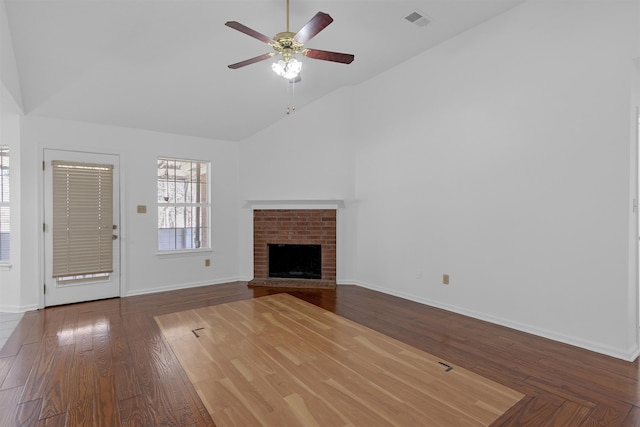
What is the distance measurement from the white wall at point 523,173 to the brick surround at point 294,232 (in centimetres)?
101

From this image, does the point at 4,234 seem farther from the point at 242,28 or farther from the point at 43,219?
the point at 242,28

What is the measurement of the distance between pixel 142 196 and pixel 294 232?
234 cm

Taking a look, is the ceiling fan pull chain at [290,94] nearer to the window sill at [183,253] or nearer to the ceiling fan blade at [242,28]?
the ceiling fan blade at [242,28]

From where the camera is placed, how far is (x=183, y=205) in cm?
521

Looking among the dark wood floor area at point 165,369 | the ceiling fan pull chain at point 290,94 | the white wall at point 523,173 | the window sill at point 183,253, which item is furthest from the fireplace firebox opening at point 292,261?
the ceiling fan pull chain at point 290,94

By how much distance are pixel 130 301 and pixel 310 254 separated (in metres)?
2.72

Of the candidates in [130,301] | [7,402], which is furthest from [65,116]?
[7,402]

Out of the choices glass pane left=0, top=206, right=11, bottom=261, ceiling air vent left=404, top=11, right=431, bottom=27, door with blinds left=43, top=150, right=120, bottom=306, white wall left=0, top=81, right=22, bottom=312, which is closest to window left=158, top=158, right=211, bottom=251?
door with blinds left=43, top=150, right=120, bottom=306

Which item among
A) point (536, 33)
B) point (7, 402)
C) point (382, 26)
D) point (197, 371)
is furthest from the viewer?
point (382, 26)

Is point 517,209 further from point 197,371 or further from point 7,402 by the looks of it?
point 7,402

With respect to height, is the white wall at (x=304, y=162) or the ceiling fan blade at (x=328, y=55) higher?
the ceiling fan blade at (x=328, y=55)

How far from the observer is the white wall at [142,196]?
13.2 feet

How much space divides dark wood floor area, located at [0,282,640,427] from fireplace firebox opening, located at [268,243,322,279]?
1669 millimetres

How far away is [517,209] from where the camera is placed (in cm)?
333
